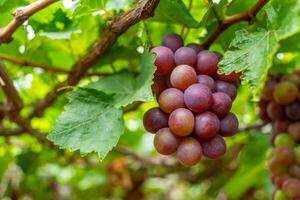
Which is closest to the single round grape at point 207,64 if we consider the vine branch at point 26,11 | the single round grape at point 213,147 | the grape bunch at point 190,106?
the grape bunch at point 190,106

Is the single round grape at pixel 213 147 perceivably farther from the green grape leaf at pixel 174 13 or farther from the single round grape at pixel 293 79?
the single round grape at pixel 293 79

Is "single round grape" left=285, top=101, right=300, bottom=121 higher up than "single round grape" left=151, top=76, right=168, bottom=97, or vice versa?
"single round grape" left=151, top=76, right=168, bottom=97

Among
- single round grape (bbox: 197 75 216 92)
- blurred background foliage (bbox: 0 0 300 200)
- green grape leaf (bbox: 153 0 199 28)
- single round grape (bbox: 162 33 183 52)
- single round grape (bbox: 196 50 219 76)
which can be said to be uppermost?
green grape leaf (bbox: 153 0 199 28)

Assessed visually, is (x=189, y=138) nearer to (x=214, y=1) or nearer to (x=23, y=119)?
(x=214, y=1)

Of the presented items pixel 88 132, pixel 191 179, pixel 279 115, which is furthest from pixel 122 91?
pixel 191 179

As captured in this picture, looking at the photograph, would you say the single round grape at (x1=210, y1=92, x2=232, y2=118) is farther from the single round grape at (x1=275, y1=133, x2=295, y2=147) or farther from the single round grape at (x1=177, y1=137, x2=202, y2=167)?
the single round grape at (x1=275, y1=133, x2=295, y2=147)

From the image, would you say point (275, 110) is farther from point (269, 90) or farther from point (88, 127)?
point (88, 127)

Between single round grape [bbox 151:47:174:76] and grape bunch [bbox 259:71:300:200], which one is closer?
single round grape [bbox 151:47:174:76]

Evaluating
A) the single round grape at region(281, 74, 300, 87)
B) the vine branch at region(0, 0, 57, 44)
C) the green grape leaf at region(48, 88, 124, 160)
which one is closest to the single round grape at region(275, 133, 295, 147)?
the single round grape at region(281, 74, 300, 87)
